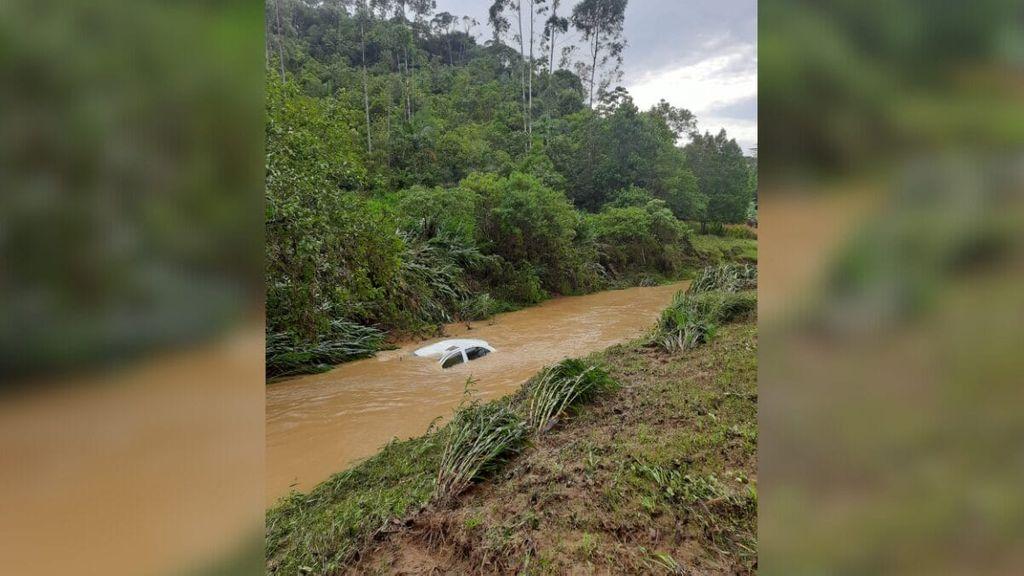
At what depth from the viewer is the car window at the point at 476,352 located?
681 centimetres

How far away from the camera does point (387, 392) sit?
5.61m

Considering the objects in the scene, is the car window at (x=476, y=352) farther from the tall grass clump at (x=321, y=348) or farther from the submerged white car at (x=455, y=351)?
the tall grass clump at (x=321, y=348)

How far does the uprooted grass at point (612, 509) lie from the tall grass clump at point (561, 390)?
149 millimetres

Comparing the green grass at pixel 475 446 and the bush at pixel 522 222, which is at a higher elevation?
the bush at pixel 522 222

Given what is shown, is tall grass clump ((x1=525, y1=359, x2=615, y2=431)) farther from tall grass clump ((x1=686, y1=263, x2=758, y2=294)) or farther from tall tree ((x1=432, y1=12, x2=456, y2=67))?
tall tree ((x1=432, y1=12, x2=456, y2=67))
